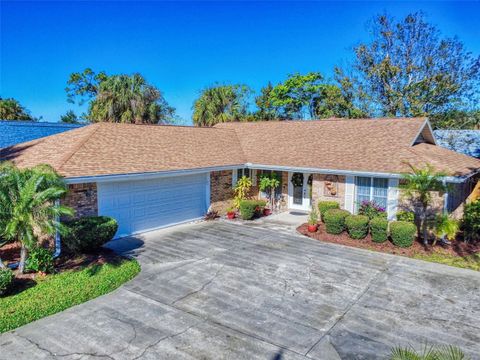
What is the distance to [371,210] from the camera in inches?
564

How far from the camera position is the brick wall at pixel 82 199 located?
11461 mm

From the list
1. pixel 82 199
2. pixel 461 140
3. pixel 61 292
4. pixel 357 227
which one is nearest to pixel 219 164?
pixel 82 199

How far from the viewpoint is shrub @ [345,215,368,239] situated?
12.8 meters

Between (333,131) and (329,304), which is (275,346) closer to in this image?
(329,304)

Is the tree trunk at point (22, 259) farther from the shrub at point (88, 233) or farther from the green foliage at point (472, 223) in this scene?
the green foliage at point (472, 223)

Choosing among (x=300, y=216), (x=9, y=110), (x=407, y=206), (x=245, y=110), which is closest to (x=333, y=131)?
(x=300, y=216)

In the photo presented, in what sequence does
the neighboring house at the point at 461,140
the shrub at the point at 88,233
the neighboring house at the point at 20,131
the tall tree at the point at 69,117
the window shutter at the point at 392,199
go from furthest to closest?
the tall tree at the point at 69,117 → the neighboring house at the point at 461,140 → the neighboring house at the point at 20,131 → the window shutter at the point at 392,199 → the shrub at the point at 88,233

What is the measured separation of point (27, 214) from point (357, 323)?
7837mm

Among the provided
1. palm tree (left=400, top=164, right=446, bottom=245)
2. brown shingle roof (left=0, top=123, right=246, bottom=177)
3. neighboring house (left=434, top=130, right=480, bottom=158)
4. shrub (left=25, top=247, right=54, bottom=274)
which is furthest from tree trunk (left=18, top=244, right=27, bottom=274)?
neighboring house (left=434, top=130, right=480, bottom=158)

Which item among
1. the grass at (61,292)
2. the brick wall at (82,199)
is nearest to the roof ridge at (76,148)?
the brick wall at (82,199)

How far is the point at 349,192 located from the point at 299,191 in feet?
11.2

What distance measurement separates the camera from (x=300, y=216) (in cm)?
1692

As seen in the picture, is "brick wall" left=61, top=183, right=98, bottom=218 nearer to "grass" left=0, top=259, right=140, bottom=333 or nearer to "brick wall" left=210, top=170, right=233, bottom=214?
"grass" left=0, top=259, right=140, bottom=333

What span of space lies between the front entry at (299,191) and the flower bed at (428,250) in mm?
4360
